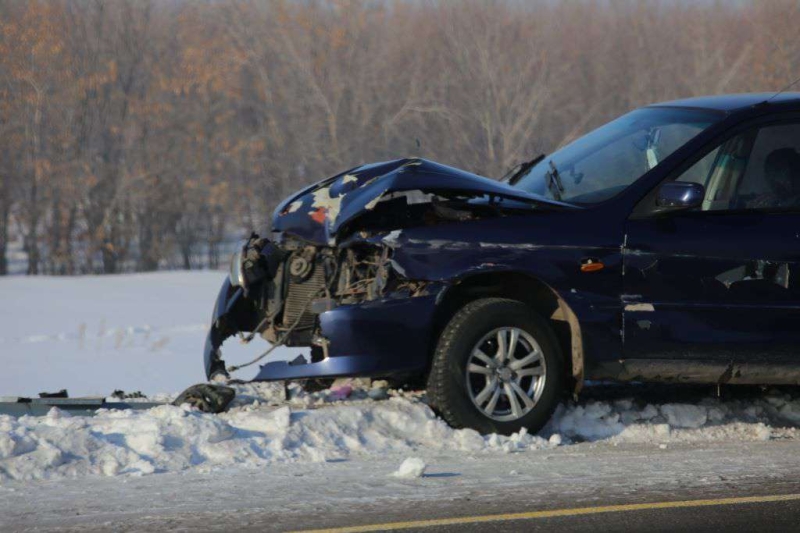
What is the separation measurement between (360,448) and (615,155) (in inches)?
99.7

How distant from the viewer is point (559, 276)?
655cm

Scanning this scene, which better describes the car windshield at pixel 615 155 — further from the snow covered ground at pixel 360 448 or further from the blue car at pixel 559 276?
the snow covered ground at pixel 360 448

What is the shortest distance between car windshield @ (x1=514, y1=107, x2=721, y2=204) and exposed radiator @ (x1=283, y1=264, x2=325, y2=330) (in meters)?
1.55

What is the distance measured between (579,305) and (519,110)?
3348 centimetres

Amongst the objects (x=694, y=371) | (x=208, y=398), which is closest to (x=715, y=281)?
(x=694, y=371)

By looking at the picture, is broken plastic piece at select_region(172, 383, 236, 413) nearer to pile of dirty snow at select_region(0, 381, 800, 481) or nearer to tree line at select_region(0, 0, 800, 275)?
pile of dirty snow at select_region(0, 381, 800, 481)

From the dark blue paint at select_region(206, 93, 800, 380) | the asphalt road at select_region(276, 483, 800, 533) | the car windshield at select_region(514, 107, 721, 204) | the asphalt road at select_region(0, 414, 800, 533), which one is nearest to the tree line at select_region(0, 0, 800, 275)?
the car windshield at select_region(514, 107, 721, 204)

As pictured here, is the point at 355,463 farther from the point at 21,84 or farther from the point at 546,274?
the point at 21,84

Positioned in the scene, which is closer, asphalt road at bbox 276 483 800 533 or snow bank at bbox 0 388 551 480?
asphalt road at bbox 276 483 800 533

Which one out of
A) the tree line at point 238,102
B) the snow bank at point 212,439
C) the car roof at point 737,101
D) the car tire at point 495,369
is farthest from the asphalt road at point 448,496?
the tree line at point 238,102

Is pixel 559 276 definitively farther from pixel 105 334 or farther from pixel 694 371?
pixel 105 334

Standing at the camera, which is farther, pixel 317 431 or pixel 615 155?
pixel 615 155

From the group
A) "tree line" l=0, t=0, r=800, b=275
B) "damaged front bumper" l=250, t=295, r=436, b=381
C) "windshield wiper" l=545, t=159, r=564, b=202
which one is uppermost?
"tree line" l=0, t=0, r=800, b=275

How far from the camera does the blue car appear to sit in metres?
6.47
